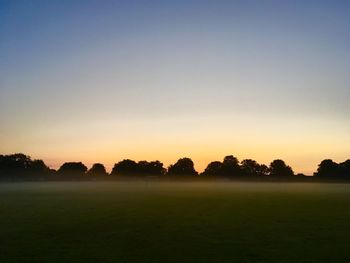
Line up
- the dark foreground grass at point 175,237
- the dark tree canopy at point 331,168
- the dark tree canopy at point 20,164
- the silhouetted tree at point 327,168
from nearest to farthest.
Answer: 1. the dark foreground grass at point 175,237
2. the dark tree canopy at point 20,164
3. the dark tree canopy at point 331,168
4. the silhouetted tree at point 327,168

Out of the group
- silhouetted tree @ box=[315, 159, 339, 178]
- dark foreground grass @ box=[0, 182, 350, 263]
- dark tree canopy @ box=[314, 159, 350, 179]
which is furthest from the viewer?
silhouetted tree @ box=[315, 159, 339, 178]

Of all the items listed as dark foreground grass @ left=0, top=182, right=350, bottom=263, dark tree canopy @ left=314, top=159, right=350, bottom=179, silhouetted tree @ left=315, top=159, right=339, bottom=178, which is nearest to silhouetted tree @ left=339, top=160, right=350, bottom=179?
dark tree canopy @ left=314, top=159, right=350, bottom=179

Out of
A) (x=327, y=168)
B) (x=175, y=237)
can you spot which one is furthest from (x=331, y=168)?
(x=175, y=237)

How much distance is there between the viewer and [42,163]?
19750cm

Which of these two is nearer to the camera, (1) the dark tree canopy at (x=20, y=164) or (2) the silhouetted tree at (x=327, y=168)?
(1) the dark tree canopy at (x=20, y=164)

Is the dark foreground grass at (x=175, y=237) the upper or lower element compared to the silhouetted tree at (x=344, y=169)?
lower

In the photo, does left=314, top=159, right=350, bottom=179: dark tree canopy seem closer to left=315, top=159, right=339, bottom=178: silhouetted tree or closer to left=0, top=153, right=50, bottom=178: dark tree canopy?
left=315, top=159, right=339, bottom=178: silhouetted tree

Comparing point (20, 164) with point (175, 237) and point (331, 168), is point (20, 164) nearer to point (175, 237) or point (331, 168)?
point (331, 168)

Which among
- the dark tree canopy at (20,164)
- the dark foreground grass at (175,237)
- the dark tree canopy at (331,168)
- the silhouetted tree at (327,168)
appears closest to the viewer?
the dark foreground grass at (175,237)

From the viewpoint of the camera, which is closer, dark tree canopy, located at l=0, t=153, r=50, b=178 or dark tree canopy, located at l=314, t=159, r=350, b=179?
dark tree canopy, located at l=0, t=153, r=50, b=178

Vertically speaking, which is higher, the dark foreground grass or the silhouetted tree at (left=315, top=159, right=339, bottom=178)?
the silhouetted tree at (left=315, top=159, right=339, bottom=178)

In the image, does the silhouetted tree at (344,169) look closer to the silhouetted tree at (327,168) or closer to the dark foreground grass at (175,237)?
the silhouetted tree at (327,168)

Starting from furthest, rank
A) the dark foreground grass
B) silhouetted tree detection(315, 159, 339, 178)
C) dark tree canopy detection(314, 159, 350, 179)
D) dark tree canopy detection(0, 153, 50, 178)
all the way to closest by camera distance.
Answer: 1. silhouetted tree detection(315, 159, 339, 178)
2. dark tree canopy detection(314, 159, 350, 179)
3. dark tree canopy detection(0, 153, 50, 178)
4. the dark foreground grass

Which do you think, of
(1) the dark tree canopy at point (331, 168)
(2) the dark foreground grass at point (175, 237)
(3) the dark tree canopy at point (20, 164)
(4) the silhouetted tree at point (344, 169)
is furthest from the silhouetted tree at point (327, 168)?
(2) the dark foreground grass at point (175, 237)
